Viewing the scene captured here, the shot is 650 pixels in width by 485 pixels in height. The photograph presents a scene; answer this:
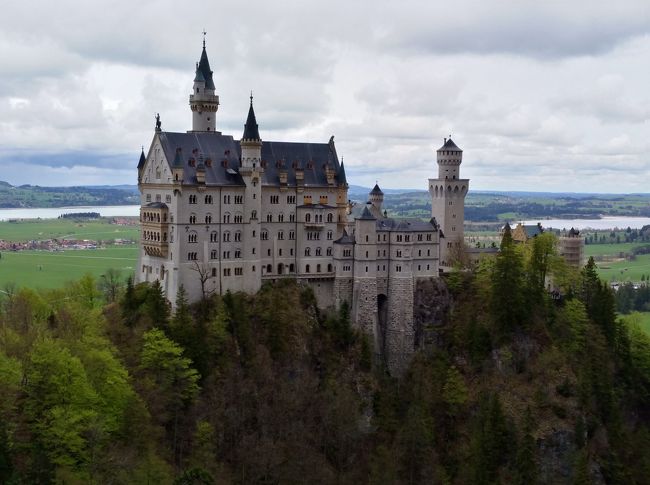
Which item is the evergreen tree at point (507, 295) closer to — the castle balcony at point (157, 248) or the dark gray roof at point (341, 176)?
the dark gray roof at point (341, 176)

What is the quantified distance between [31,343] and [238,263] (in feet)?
88.3

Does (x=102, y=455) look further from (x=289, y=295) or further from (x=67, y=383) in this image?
(x=289, y=295)

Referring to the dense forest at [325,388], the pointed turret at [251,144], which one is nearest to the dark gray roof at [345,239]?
the dense forest at [325,388]

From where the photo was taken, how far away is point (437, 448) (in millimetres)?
99750

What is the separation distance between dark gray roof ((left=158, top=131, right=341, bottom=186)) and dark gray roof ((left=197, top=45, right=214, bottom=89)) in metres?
6.65

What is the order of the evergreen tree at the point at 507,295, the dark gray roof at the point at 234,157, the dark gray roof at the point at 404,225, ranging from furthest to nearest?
the dark gray roof at the point at 404,225
the evergreen tree at the point at 507,295
the dark gray roof at the point at 234,157

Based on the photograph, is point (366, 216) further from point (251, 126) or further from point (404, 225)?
point (251, 126)

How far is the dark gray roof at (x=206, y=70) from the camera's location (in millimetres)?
107812

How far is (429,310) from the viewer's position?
11069 centimetres

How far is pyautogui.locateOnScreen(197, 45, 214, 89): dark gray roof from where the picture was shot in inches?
4245

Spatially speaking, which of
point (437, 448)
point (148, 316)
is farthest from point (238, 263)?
point (437, 448)

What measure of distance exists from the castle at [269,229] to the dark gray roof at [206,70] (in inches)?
4.8

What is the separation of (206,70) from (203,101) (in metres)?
4.29

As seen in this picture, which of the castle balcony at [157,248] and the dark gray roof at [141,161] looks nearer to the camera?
the castle balcony at [157,248]
